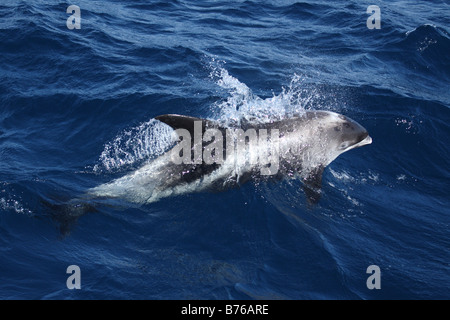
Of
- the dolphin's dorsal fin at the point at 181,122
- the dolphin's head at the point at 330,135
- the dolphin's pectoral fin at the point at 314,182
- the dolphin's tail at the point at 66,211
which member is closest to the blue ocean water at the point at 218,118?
the dolphin's tail at the point at 66,211

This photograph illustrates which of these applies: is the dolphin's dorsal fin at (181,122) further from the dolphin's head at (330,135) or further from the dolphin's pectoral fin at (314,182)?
the dolphin's pectoral fin at (314,182)

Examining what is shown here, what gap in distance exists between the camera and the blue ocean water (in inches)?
333

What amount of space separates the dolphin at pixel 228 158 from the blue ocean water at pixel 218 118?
30cm

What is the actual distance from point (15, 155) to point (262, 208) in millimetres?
5965

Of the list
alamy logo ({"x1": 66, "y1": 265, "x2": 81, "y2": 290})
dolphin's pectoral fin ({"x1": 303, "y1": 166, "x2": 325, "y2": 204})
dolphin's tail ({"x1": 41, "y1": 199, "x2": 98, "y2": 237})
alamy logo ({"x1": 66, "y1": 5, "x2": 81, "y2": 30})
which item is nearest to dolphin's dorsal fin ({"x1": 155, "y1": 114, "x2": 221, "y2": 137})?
dolphin's tail ({"x1": 41, "y1": 199, "x2": 98, "y2": 237})

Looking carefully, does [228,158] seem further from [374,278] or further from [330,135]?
[374,278]

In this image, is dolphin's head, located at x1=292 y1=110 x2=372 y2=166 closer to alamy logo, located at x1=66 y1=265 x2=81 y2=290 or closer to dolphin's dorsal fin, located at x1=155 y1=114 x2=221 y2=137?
dolphin's dorsal fin, located at x1=155 y1=114 x2=221 y2=137

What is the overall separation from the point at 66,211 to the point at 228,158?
10.8ft

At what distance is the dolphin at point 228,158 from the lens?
9.84 m

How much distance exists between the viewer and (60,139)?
41.0ft

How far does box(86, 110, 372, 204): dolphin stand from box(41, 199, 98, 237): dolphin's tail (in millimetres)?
286

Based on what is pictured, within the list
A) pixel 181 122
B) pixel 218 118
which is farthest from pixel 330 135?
pixel 181 122
